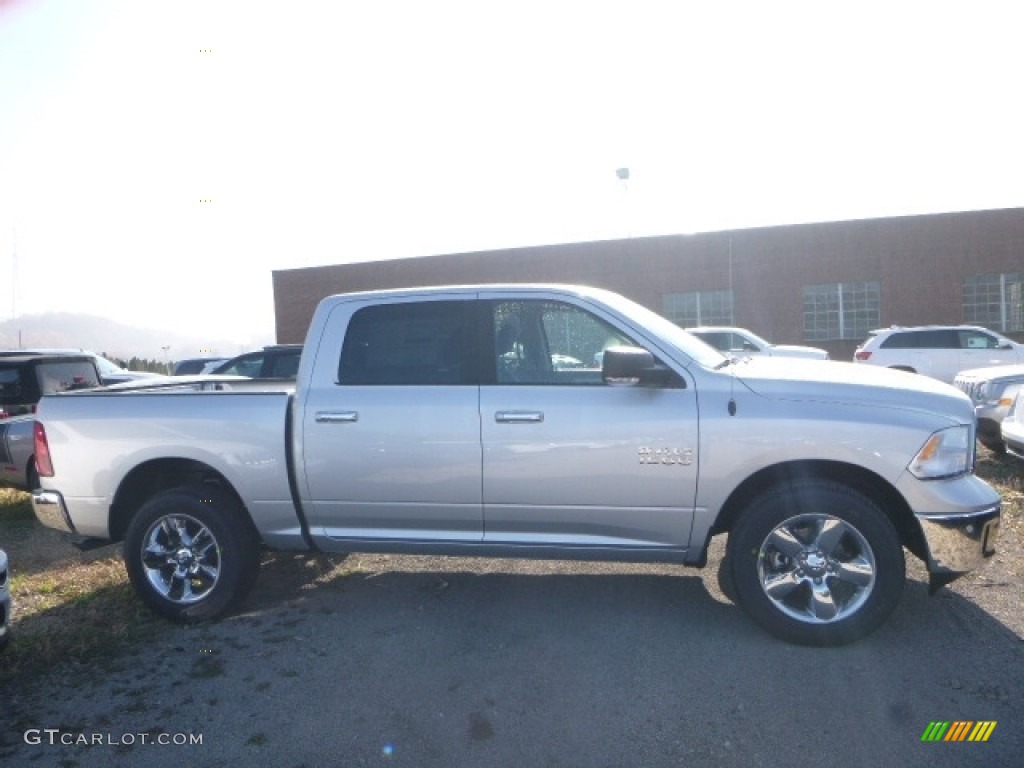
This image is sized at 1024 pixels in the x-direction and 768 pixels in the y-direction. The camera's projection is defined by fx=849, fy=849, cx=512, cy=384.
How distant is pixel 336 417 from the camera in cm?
507

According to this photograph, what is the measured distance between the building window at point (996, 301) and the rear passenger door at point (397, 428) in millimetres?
26795

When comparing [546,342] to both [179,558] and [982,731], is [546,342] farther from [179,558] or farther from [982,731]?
[982,731]

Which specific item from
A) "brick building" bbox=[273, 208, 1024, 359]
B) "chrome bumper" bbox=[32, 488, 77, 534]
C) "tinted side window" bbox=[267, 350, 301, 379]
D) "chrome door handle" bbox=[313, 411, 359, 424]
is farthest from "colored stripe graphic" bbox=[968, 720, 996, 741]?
"brick building" bbox=[273, 208, 1024, 359]

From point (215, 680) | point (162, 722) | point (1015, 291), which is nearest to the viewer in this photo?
point (162, 722)

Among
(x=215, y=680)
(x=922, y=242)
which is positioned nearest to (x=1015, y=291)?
(x=922, y=242)

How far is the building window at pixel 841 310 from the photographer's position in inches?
1104

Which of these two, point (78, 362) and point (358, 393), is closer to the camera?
point (358, 393)

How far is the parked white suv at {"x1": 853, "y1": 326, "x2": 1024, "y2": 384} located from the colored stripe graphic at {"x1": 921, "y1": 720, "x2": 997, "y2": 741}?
1518cm

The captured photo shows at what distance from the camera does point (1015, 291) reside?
27141 mm

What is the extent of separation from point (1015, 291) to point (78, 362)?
27.3m

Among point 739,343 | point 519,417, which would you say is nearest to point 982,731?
point 519,417

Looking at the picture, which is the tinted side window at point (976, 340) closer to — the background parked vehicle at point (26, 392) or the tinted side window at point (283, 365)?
the tinted side window at point (283, 365)

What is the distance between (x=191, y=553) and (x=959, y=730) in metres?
4.31

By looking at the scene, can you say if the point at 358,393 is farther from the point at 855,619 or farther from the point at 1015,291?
the point at 1015,291
